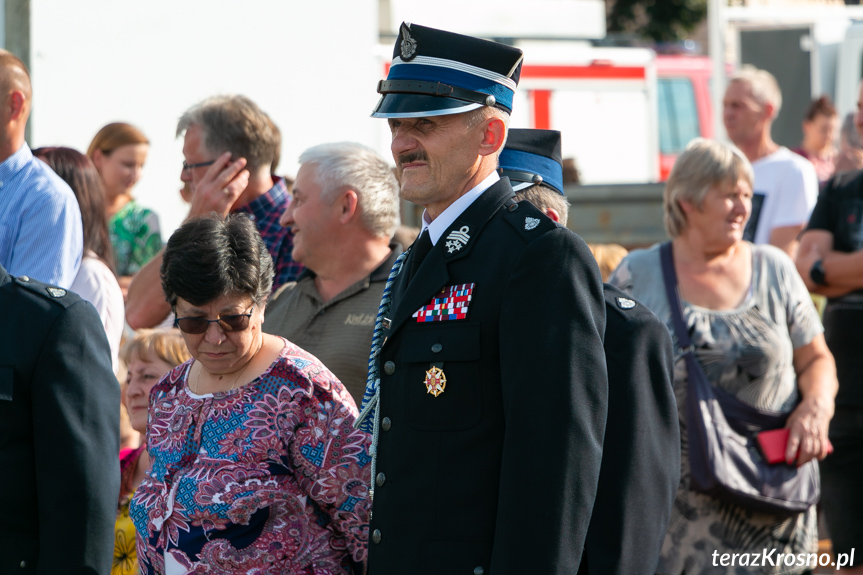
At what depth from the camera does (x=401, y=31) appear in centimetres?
245

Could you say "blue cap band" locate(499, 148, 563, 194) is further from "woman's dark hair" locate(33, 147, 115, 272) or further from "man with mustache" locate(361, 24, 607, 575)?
"woman's dark hair" locate(33, 147, 115, 272)

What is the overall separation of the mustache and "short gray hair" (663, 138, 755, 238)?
2108 mm

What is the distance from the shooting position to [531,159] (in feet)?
9.82

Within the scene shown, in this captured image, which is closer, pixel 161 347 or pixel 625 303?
pixel 625 303

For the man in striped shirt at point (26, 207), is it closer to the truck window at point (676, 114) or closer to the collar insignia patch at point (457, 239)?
the collar insignia patch at point (457, 239)

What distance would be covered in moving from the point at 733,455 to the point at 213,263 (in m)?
2.01

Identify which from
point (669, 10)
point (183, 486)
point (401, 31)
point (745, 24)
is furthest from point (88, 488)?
point (669, 10)

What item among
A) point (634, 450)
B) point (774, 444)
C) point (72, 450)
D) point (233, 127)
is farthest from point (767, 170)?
point (72, 450)

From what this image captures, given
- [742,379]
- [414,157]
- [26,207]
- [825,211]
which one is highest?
[414,157]

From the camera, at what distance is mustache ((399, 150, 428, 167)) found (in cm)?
233

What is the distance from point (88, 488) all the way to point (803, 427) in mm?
2454

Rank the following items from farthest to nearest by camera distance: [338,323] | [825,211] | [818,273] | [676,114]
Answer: [676,114]
[825,211]
[818,273]
[338,323]

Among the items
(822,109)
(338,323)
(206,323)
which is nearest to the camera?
(206,323)

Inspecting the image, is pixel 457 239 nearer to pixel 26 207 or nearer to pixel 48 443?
pixel 48 443
